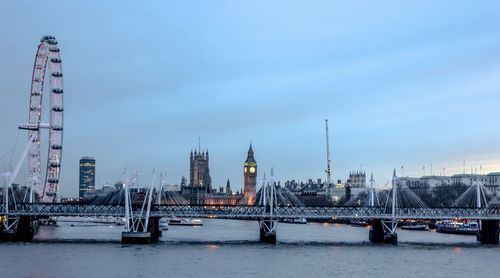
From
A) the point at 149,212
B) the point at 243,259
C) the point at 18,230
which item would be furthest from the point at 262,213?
the point at 18,230

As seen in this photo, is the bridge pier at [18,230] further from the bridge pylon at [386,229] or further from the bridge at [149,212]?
the bridge pylon at [386,229]

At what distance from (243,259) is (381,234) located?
80.9 feet

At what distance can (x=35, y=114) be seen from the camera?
10519 centimetres

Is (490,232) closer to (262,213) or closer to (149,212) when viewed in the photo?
(262,213)

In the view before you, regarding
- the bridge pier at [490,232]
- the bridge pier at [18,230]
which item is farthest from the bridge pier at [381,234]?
the bridge pier at [18,230]

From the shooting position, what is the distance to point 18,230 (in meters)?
83.4

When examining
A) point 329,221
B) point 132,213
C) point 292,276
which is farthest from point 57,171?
point 329,221

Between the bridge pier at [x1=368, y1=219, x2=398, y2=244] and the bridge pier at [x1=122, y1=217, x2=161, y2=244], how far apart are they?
21.4 meters

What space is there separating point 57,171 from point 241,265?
54.4 meters

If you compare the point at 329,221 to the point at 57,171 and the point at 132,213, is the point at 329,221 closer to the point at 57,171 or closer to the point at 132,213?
the point at 57,171

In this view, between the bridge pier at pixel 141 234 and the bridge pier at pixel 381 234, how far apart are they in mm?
21409

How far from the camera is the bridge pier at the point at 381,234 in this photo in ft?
268

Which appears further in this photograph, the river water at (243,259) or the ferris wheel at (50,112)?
the ferris wheel at (50,112)

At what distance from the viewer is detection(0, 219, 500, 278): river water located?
54656mm
